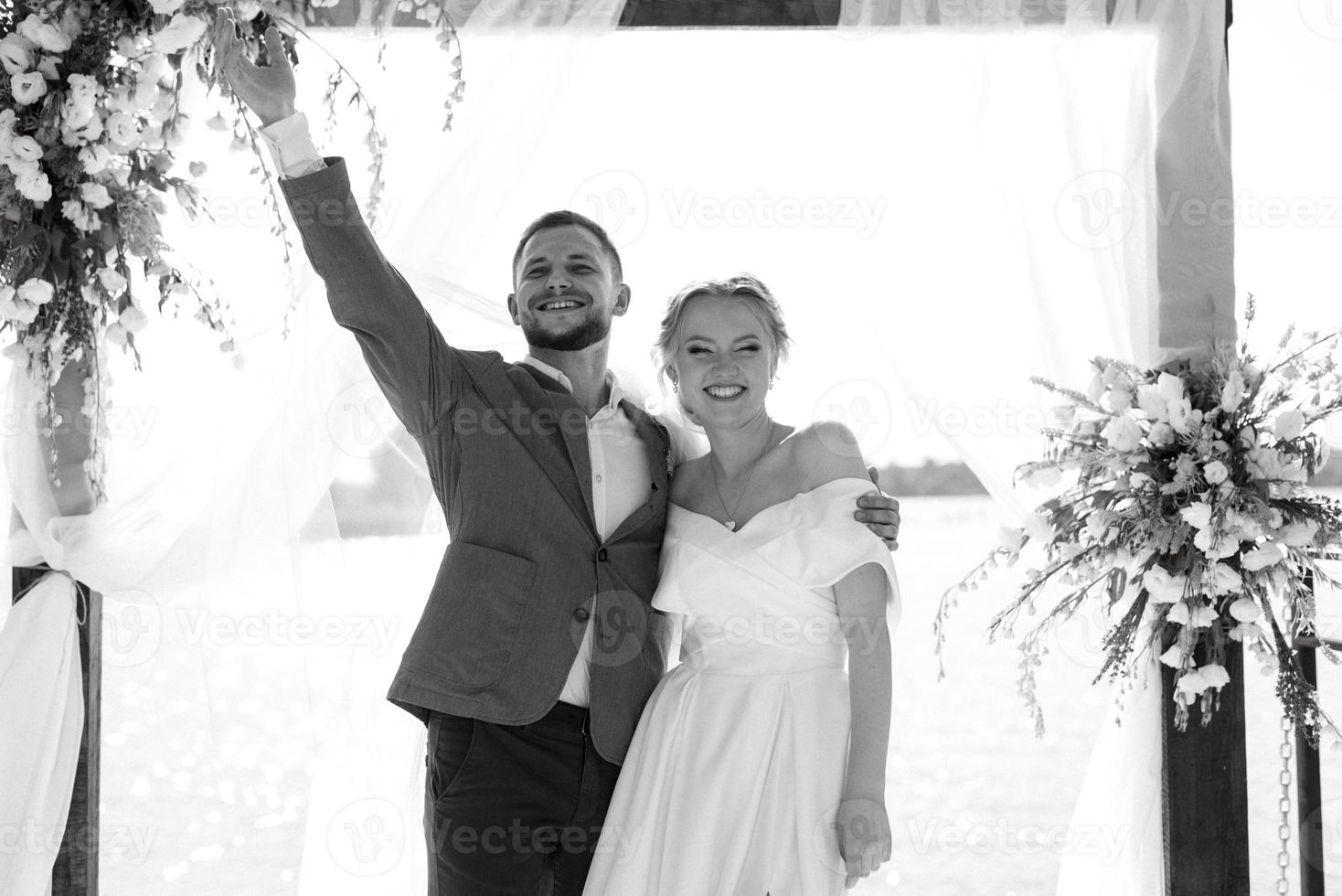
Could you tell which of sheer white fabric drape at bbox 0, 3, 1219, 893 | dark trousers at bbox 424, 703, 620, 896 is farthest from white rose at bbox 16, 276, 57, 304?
dark trousers at bbox 424, 703, 620, 896

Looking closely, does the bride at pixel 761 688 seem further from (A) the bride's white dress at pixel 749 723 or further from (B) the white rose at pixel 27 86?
(B) the white rose at pixel 27 86

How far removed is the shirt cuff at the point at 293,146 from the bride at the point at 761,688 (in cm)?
73

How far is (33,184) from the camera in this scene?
1.92 metres

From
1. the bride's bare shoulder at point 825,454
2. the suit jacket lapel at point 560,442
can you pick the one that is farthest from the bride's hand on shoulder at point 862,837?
the suit jacket lapel at point 560,442

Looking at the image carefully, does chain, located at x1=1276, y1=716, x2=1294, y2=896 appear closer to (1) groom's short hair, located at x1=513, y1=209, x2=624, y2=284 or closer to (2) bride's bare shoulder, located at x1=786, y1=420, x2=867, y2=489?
(2) bride's bare shoulder, located at x1=786, y1=420, x2=867, y2=489

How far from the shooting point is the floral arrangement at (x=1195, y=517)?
2311mm

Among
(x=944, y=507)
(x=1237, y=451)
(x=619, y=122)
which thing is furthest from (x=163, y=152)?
(x=944, y=507)

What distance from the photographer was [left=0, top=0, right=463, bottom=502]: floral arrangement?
192cm

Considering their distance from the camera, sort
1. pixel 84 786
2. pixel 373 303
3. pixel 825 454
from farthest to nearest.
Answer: pixel 84 786 < pixel 825 454 < pixel 373 303

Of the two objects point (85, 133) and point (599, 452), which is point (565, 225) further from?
point (85, 133)

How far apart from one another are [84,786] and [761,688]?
155cm

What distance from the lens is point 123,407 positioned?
101 inches

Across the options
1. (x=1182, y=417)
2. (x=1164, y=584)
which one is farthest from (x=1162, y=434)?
(x=1164, y=584)

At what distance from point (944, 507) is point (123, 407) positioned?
60.4 feet
